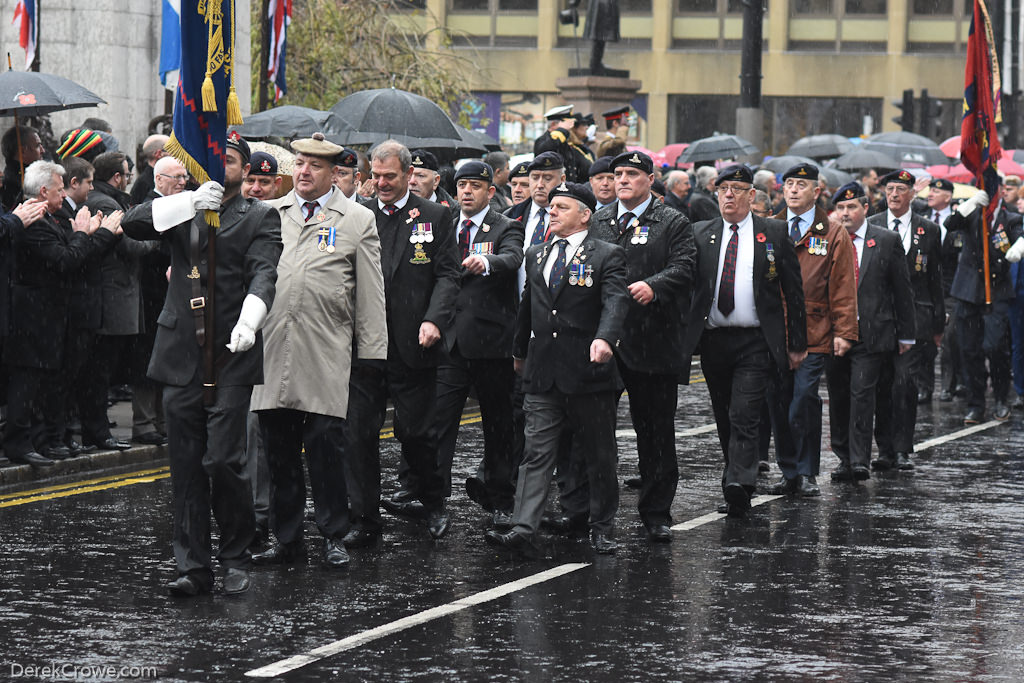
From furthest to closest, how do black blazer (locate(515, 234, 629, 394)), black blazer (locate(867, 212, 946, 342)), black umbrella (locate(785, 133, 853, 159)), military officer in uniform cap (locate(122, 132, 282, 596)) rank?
1. black umbrella (locate(785, 133, 853, 159))
2. black blazer (locate(867, 212, 946, 342))
3. black blazer (locate(515, 234, 629, 394))
4. military officer in uniform cap (locate(122, 132, 282, 596))

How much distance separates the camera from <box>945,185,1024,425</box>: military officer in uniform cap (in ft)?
55.2

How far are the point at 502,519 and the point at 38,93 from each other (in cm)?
597

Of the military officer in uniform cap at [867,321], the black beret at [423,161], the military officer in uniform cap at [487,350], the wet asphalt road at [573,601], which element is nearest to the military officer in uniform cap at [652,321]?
the wet asphalt road at [573,601]

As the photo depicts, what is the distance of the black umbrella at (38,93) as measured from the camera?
45.4ft

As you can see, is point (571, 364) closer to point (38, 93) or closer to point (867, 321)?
point (867, 321)

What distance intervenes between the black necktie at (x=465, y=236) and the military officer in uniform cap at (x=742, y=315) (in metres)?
1.45

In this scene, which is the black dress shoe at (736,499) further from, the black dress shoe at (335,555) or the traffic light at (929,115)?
the traffic light at (929,115)

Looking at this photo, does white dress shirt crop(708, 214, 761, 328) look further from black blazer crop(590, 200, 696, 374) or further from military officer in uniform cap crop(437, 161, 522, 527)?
military officer in uniform cap crop(437, 161, 522, 527)

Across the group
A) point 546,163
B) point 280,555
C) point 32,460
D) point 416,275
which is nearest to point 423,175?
point 546,163

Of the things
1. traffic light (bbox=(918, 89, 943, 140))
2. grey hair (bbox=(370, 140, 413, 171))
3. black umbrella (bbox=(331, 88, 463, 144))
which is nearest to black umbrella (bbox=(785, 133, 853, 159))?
traffic light (bbox=(918, 89, 943, 140))

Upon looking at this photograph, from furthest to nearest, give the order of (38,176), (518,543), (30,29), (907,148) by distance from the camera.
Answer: (907,148) → (30,29) → (38,176) → (518,543)

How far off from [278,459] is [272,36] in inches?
553

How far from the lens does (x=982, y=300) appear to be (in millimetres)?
17109

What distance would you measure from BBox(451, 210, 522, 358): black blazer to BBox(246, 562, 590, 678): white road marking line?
163cm
